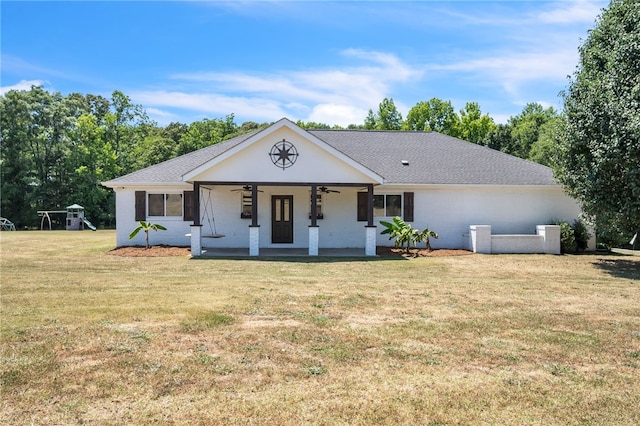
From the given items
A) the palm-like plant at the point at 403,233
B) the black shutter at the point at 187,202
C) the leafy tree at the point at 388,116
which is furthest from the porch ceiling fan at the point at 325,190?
the leafy tree at the point at 388,116

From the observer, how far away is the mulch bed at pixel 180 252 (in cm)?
1714

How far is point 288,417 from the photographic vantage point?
13.2ft

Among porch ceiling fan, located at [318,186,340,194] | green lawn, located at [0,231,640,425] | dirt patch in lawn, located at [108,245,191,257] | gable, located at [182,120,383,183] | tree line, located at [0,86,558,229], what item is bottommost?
green lawn, located at [0,231,640,425]

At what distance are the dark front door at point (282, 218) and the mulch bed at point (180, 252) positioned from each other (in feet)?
12.4

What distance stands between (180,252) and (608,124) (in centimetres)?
1504

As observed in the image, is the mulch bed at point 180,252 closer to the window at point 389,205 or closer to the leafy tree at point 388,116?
the window at point 389,205

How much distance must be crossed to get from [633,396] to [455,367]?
1726 mm

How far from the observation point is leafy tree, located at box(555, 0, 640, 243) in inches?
518

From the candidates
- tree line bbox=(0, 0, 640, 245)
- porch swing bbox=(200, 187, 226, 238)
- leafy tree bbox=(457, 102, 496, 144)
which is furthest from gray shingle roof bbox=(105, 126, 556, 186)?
leafy tree bbox=(457, 102, 496, 144)

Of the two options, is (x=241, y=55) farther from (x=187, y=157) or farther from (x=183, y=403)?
(x=183, y=403)

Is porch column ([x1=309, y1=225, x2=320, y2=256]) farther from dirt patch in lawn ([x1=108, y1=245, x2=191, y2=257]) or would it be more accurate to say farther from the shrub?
the shrub

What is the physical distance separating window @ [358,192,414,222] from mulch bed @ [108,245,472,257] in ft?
5.72

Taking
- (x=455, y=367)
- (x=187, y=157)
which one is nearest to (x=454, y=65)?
(x=187, y=157)

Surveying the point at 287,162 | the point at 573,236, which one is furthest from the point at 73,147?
the point at 573,236
